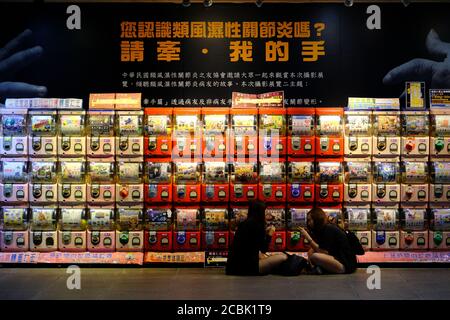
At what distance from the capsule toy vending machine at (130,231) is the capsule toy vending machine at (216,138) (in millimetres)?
1580

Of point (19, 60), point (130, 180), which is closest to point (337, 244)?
point (130, 180)

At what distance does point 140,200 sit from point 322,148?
324 cm

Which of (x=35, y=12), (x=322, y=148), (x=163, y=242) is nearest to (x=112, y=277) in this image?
(x=163, y=242)

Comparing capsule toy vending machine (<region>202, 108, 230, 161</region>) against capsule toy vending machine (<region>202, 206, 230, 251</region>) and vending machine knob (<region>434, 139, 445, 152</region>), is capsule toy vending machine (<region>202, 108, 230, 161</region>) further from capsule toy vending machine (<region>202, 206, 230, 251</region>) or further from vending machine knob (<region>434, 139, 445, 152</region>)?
vending machine knob (<region>434, 139, 445, 152</region>)

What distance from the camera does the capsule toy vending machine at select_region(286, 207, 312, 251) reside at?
10.8m

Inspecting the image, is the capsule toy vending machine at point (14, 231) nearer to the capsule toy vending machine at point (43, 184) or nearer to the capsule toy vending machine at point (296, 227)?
the capsule toy vending machine at point (43, 184)

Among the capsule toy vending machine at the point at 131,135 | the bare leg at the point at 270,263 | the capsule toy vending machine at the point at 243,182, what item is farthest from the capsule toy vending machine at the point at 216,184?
the bare leg at the point at 270,263

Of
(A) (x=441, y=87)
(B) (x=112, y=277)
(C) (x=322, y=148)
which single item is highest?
(A) (x=441, y=87)

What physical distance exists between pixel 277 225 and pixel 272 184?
2.32ft

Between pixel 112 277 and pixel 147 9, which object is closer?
pixel 112 277

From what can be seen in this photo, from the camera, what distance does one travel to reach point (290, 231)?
10.8m

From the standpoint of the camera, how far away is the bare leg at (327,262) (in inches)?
391

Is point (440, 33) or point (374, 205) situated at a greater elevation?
point (440, 33)

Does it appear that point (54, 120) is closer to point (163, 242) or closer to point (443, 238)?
point (163, 242)
